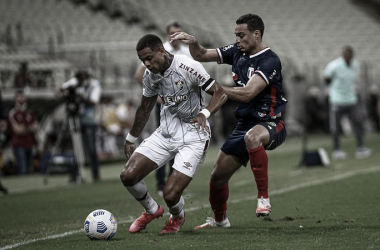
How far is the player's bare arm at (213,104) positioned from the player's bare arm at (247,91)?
74mm

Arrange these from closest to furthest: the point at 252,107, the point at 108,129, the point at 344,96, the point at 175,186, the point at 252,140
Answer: the point at 175,186 < the point at 252,140 < the point at 252,107 < the point at 344,96 < the point at 108,129

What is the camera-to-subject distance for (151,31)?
30.8 metres

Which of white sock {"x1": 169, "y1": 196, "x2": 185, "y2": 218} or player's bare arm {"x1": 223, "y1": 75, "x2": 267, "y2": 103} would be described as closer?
player's bare arm {"x1": 223, "y1": 75, "x2": 267, "y2": 103}

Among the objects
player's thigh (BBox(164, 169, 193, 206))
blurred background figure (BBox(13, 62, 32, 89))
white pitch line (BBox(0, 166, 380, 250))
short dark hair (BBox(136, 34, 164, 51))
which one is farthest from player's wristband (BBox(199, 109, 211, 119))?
blurred background figure (BBox(13, 62, 32, 89))

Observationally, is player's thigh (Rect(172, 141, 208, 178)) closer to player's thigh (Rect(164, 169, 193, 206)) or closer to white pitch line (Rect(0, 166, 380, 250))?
player's thigh (Rect(164, 169, 193, 206))

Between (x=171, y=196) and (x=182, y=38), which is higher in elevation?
(x=182, y=38)

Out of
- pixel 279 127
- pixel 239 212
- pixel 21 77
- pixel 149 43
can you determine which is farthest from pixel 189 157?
pixel 21 77

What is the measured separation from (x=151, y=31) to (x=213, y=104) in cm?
2454

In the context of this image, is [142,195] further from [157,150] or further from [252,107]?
[252,107]

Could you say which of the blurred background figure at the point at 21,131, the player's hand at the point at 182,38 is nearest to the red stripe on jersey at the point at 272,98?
the player's hand at the point at 182,38

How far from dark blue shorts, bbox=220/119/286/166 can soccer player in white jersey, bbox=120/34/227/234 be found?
0.30 m

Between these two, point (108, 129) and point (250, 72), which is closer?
point (250, 72)

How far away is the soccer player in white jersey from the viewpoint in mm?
6629

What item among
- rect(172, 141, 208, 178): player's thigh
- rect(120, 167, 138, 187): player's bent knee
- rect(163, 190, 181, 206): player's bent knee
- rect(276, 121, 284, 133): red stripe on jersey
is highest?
rect(276, 121, 284, 133): red stripe on jersey
